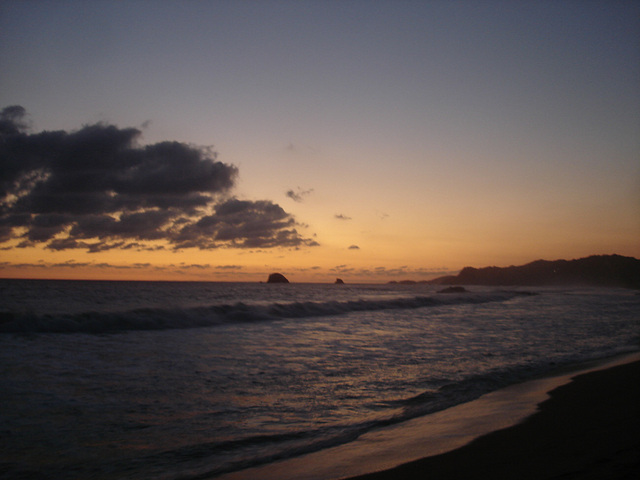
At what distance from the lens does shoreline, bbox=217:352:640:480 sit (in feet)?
13.2

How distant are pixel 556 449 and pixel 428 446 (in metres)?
1.39

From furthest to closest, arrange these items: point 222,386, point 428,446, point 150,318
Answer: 1. point 150,318
2. point 222,386
3. point 428,446

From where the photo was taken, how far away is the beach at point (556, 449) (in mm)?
3645

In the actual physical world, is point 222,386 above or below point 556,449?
below

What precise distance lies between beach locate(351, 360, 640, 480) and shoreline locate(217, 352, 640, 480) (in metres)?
0.02

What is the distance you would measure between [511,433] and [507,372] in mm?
4709

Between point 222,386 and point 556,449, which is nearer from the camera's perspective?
point 556,449

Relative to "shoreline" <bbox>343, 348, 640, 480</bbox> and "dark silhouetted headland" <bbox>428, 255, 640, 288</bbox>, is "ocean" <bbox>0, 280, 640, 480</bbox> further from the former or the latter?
"dark silhouetted headland" <bbox>428, 255, 640, 288</bbox>

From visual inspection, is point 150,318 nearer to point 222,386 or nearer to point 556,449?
point 222,386

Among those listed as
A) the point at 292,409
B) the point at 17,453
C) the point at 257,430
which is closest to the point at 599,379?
the point at 292,409

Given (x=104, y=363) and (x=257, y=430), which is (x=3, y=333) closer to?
(x=104, y=363)

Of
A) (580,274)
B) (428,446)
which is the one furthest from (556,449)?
(580,274)

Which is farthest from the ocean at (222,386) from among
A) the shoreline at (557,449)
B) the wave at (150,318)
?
the shoreline at (557,449)

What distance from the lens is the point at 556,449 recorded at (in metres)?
4.30
